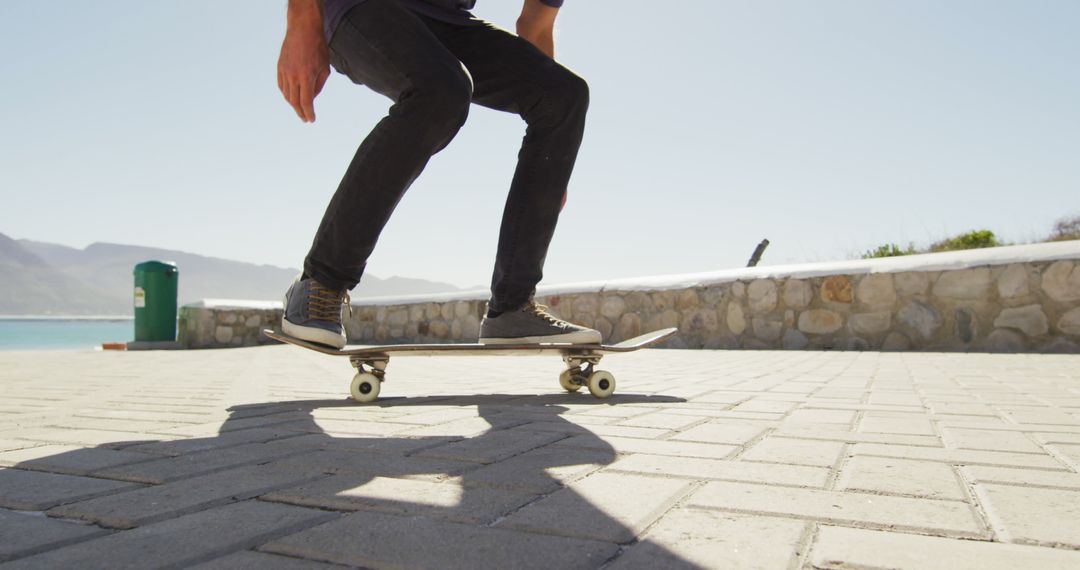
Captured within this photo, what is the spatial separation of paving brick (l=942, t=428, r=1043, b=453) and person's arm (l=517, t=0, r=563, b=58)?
2.01 metres

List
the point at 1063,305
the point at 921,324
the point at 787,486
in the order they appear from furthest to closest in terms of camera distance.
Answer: the point at 921,324 < the point at 1063,305 < the point at 787,486

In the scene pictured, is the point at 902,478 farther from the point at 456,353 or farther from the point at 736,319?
the point at 736,319

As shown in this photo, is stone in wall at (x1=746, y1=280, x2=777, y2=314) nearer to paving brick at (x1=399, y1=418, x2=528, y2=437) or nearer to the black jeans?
the black jeans

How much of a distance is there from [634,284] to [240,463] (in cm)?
626

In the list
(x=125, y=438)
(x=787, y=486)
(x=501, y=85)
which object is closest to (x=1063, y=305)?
(x=501, y=85)

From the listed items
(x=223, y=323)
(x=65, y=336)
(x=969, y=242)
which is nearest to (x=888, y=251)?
(x=969, y=242)

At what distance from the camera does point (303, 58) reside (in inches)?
88.2

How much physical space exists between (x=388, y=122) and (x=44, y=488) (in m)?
1.29

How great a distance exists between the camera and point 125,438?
167 centimetres

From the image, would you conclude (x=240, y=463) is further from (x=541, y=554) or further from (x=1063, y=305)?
(x=1063, y=305)

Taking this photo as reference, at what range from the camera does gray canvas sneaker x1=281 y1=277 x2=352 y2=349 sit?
222 cm

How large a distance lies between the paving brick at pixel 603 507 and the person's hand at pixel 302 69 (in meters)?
1.53

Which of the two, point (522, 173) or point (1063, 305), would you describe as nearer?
point (522, 173)

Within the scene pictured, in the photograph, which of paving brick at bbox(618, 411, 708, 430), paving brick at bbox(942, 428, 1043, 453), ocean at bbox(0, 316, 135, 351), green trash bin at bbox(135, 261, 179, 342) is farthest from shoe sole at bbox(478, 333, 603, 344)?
ocean at bbox(0, 316, 135, 351)
